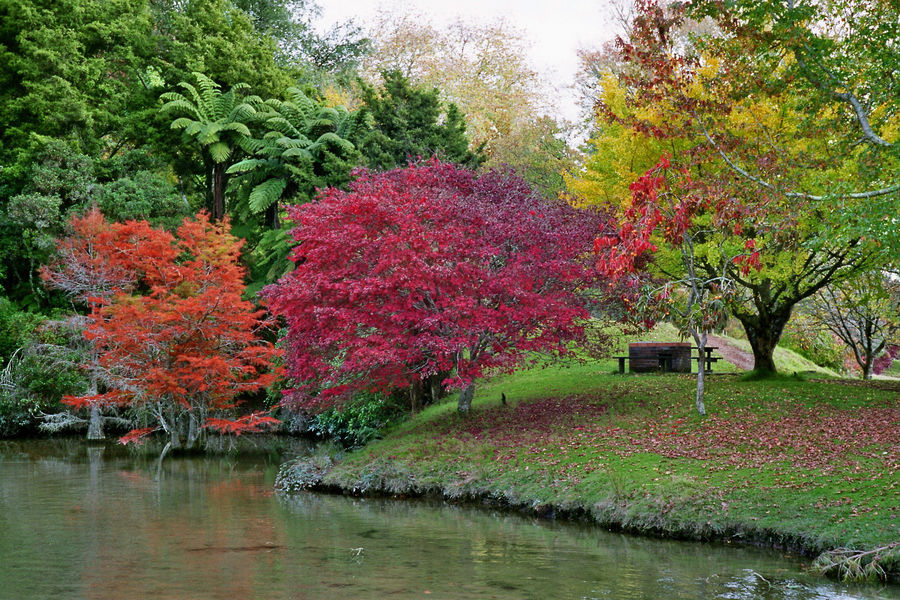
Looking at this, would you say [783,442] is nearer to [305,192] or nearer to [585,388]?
[585,388]

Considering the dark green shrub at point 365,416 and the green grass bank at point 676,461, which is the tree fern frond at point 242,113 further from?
the green grass bank at point 676,461

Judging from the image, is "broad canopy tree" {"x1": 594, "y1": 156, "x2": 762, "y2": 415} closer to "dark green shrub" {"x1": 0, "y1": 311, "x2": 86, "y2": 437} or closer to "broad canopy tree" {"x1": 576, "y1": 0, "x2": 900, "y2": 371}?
"broad canopy tree" {"x1": 576, "y1": 0, "x2": 900, "y2": 371}

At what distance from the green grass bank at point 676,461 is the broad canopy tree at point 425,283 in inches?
61.2

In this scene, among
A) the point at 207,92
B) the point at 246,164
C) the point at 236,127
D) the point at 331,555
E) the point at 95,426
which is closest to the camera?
the point at 331,555

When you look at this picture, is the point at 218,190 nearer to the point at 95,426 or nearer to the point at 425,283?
the point at 95,426

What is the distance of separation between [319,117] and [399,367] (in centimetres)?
1440

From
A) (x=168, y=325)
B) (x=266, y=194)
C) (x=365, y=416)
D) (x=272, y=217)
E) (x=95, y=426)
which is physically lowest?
(x=95, y=426)

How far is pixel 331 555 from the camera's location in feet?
37.6

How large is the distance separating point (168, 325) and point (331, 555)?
11189 millimetres

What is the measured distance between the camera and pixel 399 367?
684 inches

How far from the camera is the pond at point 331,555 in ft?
32.0

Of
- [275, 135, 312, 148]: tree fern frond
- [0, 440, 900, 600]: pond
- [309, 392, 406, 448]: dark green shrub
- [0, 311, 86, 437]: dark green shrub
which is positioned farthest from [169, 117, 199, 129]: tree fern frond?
[0, 440, 900, 600]: pond

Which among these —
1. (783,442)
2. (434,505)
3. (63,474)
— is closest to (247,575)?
(434,505)

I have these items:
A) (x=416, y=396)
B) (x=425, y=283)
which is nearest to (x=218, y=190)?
(x=416, y=396)
